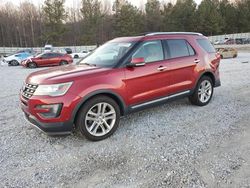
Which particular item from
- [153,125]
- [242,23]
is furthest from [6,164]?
[242,23]

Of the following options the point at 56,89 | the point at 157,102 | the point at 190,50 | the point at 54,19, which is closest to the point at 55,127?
the point at 56,89

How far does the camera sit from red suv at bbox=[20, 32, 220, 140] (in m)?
3.52

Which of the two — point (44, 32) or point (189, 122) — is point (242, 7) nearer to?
point (44, 32)

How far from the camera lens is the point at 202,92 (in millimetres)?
5602

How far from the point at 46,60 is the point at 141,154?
Result: 17801mm

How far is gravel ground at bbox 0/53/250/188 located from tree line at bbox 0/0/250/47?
179 feet

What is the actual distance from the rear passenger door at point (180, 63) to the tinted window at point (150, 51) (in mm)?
198

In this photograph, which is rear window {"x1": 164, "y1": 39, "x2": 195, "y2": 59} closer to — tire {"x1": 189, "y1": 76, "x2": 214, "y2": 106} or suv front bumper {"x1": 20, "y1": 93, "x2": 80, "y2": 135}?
tire {"x1": 189, "y1": 76, "x2": 214, "y2": 106}

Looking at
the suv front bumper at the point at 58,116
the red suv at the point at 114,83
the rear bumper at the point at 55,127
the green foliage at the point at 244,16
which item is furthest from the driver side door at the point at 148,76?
the green foliage at the point at 244,16

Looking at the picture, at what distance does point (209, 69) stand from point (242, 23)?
74.9 metres

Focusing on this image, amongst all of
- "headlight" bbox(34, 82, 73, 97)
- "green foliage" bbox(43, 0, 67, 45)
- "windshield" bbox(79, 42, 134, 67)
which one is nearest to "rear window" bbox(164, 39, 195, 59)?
"windshield" bbox(79, 42, 134, 67)

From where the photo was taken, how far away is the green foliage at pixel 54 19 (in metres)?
55.0

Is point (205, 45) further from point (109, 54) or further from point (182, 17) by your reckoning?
point (182, 17)

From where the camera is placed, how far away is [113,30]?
61.5 metres
